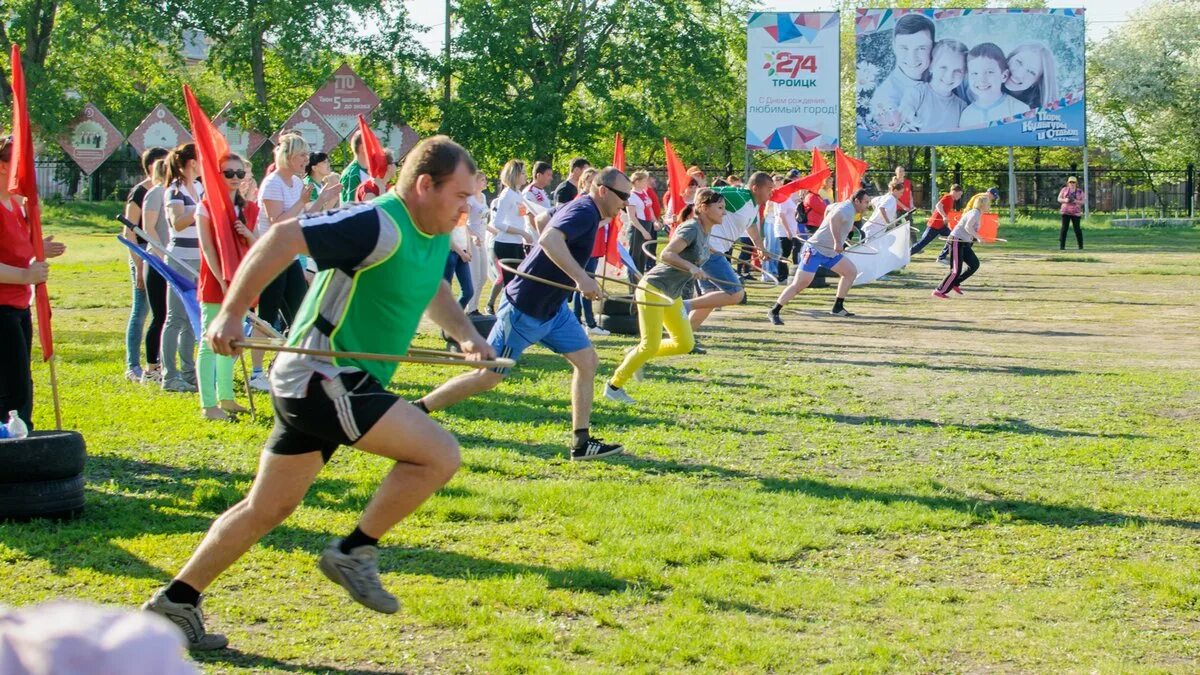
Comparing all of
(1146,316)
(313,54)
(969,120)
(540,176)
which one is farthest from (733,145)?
(540,176)

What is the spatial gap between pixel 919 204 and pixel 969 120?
15034 mm

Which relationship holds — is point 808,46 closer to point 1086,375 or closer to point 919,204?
point 919,204

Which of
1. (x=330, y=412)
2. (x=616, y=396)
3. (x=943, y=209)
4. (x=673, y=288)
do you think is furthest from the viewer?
(x=943, y=209)

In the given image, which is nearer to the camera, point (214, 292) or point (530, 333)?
point (530, 333)

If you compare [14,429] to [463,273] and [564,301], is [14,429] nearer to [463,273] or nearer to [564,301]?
[564,301]

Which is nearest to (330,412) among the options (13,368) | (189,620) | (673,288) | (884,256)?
(189,620)

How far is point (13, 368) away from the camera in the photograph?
7051mm

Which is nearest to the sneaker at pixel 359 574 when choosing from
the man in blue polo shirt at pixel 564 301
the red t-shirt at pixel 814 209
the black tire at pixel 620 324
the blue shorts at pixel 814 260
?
the man in blue polo shirt at pixel 564 301

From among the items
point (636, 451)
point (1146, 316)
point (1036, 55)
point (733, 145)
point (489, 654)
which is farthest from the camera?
point (733, 145)

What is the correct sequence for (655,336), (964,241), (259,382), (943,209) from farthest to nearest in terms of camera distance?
1. (943,209)
2. (964,241)
3. (259,382)
4. (655,336)

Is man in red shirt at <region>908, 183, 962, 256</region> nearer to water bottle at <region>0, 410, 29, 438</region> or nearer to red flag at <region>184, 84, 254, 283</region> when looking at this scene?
red flag at <region>184, 84, 254, 283</region>

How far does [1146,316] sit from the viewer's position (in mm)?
19078

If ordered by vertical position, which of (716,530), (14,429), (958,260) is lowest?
(716,530)

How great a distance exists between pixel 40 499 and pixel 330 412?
8.45ft
